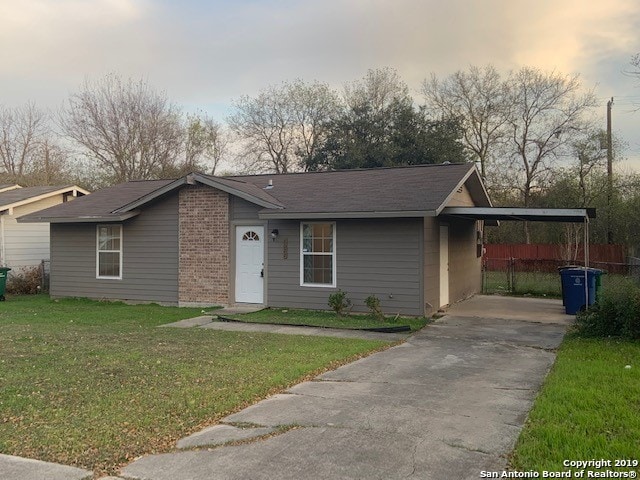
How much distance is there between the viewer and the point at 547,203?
29.2m

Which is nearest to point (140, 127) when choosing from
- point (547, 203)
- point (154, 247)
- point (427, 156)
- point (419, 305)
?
point (427, 156)

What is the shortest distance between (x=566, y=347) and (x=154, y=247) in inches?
411

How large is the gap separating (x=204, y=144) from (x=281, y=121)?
587 centimetres

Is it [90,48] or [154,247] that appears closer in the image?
[154,247]

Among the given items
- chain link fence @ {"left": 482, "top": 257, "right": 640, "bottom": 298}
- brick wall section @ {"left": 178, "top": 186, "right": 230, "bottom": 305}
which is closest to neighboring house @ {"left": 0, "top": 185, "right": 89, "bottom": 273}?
brick wall section @ {"left": 178, "top": 186, "right": 230, "bottom": 305}

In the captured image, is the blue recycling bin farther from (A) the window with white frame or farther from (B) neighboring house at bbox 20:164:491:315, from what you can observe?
(A) the window with white frame

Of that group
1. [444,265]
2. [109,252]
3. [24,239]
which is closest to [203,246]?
[109,252]

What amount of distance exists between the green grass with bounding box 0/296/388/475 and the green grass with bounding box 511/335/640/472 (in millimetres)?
2783

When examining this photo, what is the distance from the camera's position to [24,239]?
62.8 ft

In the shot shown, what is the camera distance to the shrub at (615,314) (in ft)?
28.9

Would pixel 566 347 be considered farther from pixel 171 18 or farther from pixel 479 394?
pixel 171 18

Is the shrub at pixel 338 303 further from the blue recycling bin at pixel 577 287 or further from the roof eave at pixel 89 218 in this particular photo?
the roof eave at pixel 89 218

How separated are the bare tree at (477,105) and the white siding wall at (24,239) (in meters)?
23.1

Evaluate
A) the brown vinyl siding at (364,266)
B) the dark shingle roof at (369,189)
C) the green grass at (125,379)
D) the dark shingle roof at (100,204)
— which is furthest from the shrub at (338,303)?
the dark shingle roof at (100,204)
